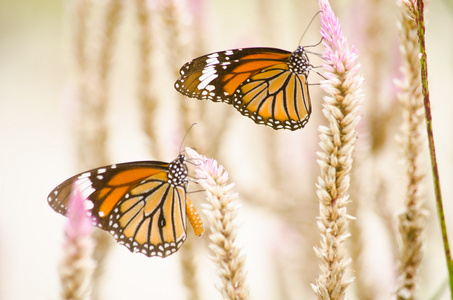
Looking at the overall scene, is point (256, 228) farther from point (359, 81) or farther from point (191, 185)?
point (359, 81)

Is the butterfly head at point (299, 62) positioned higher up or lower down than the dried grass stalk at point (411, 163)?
higher up

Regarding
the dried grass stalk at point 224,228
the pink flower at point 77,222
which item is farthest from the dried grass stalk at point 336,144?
the pink flower at point 77,222

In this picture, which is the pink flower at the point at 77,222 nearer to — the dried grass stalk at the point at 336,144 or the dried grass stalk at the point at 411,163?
the dried grass stalk at the point at 336,144

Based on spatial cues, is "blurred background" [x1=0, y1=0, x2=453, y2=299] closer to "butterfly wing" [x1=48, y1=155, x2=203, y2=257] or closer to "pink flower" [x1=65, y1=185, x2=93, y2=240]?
"butterfly wing" [x1=48, y1=155, x2=203, y2=257]

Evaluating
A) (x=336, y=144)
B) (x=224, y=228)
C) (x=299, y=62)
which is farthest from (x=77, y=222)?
(x=299, y=62)

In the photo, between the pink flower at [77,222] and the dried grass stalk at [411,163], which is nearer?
the pink flower at [77,222]

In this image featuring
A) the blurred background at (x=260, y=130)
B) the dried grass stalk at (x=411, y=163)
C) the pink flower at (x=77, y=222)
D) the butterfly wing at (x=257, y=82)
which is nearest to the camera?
the pink flower at (x=77, y=222)

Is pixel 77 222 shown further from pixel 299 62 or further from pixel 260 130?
pixel 260 130
